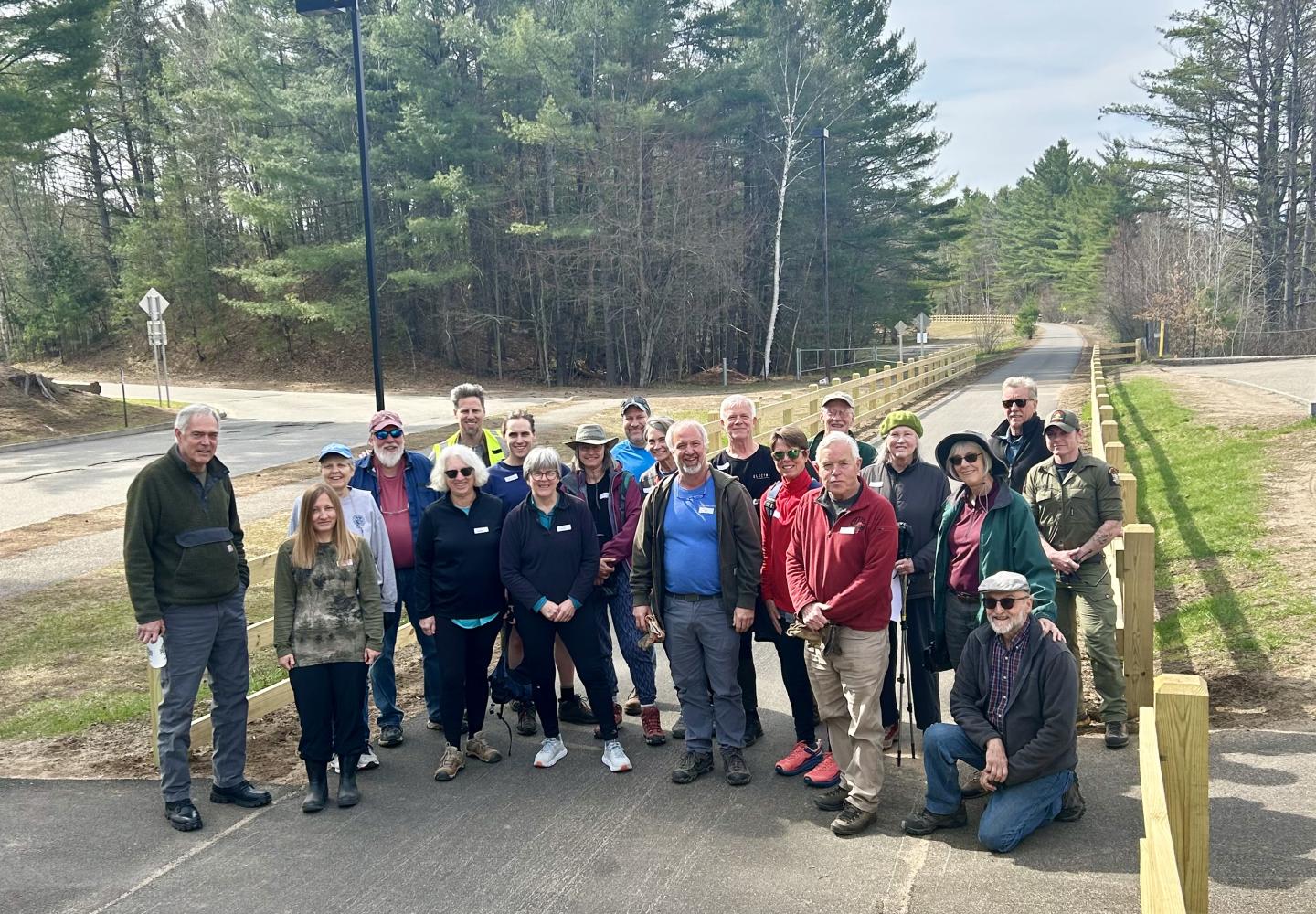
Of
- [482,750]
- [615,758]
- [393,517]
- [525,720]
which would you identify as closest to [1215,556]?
[615,758]

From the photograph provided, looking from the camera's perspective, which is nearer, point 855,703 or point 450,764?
point 855,703

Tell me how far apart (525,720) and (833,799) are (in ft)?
7.03

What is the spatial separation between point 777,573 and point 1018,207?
102181 mm

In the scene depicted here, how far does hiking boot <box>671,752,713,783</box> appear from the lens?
552cm

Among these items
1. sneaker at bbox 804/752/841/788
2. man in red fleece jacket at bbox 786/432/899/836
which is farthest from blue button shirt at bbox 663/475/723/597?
sneaker at bbox 804/752/841/788

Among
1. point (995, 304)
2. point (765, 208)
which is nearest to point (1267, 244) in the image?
point (765, 208)

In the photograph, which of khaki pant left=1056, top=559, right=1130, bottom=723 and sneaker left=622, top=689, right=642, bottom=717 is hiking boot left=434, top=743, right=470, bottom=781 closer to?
sneaker left=622, top=689, right=642, bottom=717

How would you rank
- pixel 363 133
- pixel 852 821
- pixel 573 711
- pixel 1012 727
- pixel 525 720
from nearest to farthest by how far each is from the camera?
pixel 1012 727 → pixel 852 821 → pixel 525 720 → pixel 573 711 → pixel 363 133

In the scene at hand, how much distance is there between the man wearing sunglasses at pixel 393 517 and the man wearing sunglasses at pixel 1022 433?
380 cm

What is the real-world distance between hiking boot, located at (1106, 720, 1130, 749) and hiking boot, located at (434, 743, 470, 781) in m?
3.51

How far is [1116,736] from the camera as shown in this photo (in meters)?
5.68

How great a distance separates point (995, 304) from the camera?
356 ft

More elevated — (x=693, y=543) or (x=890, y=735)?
(x=693, y=543)

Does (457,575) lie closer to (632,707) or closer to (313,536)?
(313,536)
